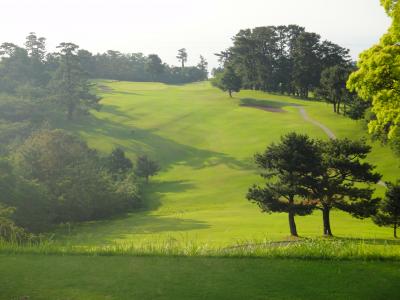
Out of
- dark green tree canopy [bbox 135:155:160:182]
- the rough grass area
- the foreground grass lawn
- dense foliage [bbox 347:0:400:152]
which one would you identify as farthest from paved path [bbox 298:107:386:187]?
the foreground grass lawn

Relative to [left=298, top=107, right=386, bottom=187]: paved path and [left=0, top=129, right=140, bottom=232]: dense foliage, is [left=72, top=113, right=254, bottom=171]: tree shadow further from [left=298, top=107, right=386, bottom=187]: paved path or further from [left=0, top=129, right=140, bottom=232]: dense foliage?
[left=0, top=129, right=140, bottom=232]: dense foliage

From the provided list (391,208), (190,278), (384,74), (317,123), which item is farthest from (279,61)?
(190,278)

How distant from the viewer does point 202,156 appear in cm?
8331

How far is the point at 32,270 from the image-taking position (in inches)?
581

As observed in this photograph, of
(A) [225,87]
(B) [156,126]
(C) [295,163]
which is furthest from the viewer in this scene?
(A) [225,87]

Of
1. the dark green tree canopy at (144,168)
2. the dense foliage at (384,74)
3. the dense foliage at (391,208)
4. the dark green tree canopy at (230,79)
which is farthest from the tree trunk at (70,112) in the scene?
the dense foliage at (384,74)

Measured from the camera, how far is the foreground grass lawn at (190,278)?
12.9 meters

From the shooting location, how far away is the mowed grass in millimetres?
40000

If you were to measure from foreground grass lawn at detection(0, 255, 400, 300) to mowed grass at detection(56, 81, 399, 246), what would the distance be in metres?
9.28

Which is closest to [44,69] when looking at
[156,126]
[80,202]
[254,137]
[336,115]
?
[156,126]

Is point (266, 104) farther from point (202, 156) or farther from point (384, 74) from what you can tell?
point (384, 74)

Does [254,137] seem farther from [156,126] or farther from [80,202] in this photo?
[80,202]

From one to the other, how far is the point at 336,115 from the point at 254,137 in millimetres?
19646

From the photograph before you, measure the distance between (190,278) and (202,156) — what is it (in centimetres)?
6949
